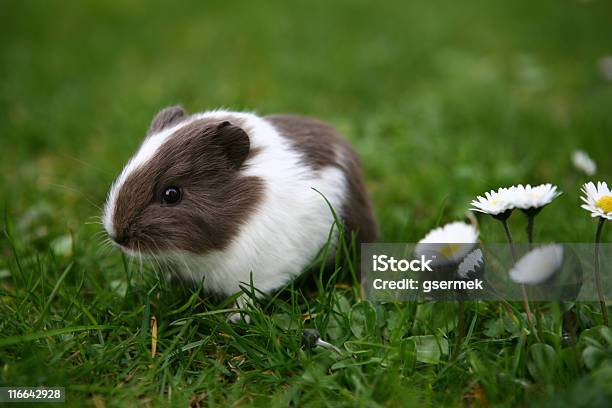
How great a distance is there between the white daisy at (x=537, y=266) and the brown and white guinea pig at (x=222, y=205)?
1.20 meters

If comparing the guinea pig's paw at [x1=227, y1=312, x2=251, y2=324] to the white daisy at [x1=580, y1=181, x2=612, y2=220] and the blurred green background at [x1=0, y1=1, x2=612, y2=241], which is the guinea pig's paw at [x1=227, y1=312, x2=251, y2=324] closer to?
the blurred green background at [x1=0, y1=1, x2=612, y2=241]

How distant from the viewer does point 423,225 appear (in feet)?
13.1

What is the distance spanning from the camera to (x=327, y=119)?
5996 mm

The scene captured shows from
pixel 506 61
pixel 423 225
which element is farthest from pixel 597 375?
pixel 506 61

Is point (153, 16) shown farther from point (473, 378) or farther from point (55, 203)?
point (473, 378)

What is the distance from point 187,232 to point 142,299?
0.58 meters

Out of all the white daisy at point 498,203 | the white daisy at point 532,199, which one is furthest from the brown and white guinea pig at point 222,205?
the white daisy at point 532,199

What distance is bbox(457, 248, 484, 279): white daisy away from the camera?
2.62m

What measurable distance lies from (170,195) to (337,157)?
1.09 metres

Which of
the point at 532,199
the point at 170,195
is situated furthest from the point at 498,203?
the point at 170,195

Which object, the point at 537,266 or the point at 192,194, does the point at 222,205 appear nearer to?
the point at 192,194

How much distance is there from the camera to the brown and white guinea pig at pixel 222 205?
2.98 m

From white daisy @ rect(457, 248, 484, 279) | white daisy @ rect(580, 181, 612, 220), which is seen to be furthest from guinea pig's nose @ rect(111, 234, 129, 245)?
white daisy @ rect(580, 181, 612, 220)

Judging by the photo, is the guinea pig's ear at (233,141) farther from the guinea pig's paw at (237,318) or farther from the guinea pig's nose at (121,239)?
the guinea pig's paw at (237,318)
